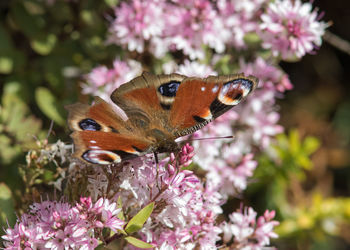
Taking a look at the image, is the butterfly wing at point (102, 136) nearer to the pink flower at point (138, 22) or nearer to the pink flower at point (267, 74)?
the pink flower at point (138, 22)

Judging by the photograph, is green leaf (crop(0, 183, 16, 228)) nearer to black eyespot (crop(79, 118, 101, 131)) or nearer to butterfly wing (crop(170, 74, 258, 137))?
black eyespot (crop(79, 118, 101, 131))

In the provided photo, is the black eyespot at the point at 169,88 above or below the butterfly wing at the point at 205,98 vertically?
above

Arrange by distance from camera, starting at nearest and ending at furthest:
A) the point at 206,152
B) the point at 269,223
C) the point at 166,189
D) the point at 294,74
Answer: the point at 166,189
the point at 269,223
the point at 206,152
the point at 294,74

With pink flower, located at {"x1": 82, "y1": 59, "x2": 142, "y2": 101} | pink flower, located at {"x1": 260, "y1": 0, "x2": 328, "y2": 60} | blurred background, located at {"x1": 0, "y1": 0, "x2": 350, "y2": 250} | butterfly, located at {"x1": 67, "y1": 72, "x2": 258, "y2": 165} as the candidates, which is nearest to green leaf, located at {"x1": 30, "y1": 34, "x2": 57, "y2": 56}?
blurred background, located at {"x1": 0, "y1": 0, "x2": 350, "y2": 250}

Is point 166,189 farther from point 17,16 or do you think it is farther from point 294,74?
point 294,74

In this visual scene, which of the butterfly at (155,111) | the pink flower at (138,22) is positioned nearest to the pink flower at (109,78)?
the pink flower at (138,22)

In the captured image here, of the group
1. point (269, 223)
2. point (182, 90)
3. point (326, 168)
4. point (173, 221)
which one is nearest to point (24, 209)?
point (173, 221)
